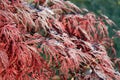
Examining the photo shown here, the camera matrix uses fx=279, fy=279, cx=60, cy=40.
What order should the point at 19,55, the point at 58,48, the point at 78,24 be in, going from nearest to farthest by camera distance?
1. the point at 19,55
2. the point at 58,48
3. the point at 78,24

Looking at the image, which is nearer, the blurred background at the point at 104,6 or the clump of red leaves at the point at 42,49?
the clump of red leaves at the point at 42,49

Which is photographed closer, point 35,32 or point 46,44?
point 46,44

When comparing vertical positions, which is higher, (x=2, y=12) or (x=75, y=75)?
(x=2, y=12)

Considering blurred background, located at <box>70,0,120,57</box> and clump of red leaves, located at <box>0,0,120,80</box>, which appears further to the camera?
blurred background, located at <box>70,0,120,57</box>

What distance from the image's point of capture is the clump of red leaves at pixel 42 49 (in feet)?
3.81

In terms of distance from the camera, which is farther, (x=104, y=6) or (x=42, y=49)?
(x=104, y=6)

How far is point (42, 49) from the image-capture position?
1.36 m

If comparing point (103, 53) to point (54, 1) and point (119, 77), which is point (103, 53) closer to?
point (119, 77)

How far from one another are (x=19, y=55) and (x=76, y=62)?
26 centimetres

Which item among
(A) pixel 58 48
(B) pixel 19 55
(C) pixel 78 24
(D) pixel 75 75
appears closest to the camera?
(B) pixel 19 55

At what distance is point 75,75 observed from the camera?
4.43ft

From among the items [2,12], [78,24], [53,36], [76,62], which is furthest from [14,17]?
[78,24]

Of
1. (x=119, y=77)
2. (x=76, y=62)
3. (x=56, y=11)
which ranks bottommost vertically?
(x=119, y=77)

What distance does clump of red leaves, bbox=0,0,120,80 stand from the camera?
45.8 inches
